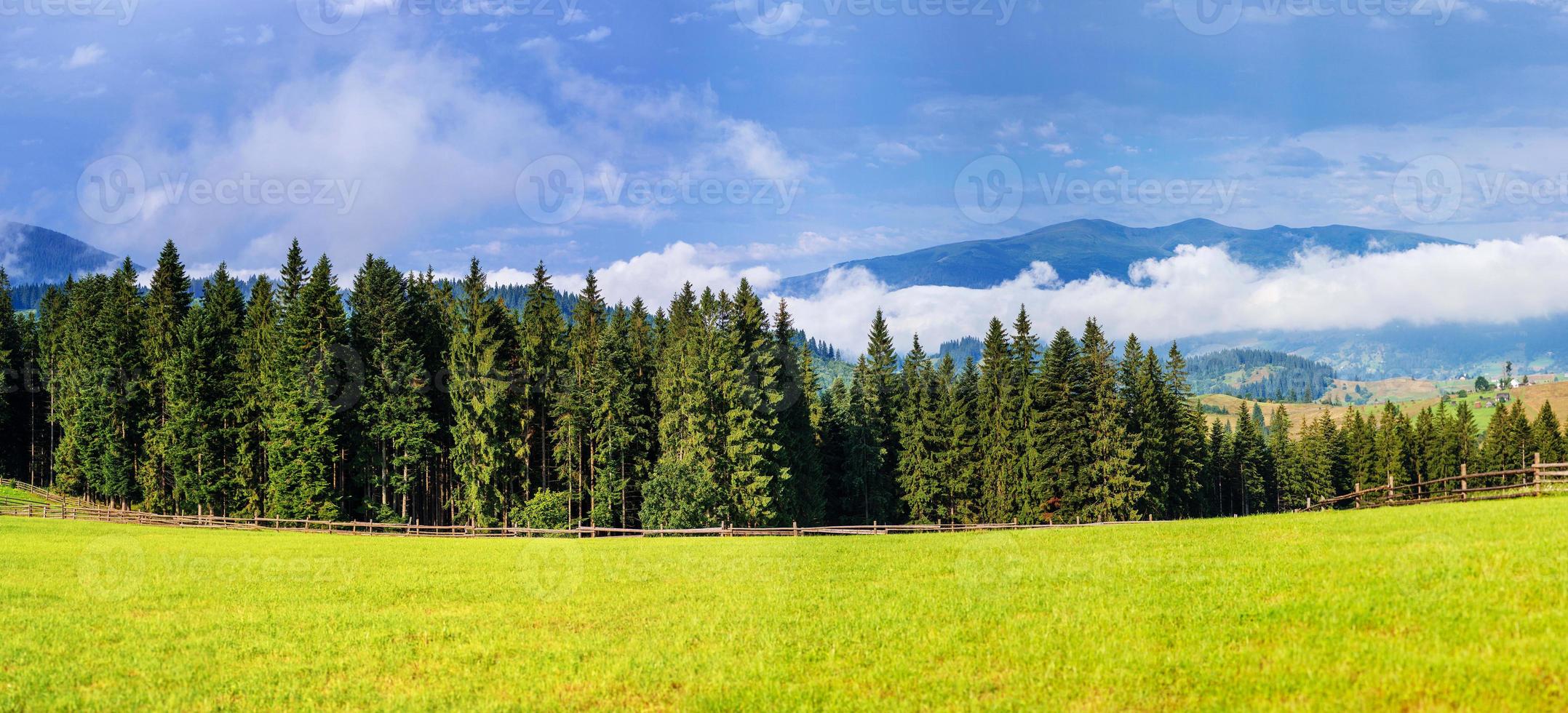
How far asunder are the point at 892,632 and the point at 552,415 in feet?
183

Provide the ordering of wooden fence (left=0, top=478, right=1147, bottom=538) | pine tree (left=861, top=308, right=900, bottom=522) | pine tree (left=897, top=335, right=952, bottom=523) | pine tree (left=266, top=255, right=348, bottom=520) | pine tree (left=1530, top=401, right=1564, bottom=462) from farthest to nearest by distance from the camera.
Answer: pine tree (left=1530, top=401, right=1564, bottom=462)
pine tree (left=861, top=308, right=900, bottom=522)
pine tree (left=897, top=335, right=952, bottom=523)
pine tree (left=266, top=255, right=348, bottom=520)
wooden fence (left=0, top=478, right=1147, bottom=538)

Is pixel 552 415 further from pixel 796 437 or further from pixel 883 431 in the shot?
pixel 883 431

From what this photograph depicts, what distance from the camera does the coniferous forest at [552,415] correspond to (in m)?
65.9

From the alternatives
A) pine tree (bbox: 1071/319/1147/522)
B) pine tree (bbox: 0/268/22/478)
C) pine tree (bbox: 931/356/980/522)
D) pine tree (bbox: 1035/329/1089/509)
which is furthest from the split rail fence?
pine tree (bbox: 0/268/22/478)

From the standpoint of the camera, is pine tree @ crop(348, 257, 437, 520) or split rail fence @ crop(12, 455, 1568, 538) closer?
split rail fence @ crop(12, 455, 1568, 538)

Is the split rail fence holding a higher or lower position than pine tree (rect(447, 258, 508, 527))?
lower

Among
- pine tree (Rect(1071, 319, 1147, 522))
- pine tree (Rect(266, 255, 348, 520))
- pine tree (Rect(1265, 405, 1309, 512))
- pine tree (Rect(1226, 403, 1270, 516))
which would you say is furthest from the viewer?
pine tree (Rect(1265, 405, 1309, 512))

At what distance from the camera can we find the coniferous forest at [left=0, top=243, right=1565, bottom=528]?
6588 centimetres

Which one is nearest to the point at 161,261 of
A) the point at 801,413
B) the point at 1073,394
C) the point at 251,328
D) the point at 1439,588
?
the point at 251,328

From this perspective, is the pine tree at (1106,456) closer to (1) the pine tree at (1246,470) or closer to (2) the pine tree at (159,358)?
(1) the pine tree at (1246,470)

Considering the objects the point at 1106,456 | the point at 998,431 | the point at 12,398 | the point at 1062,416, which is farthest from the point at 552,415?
the point at 12,398

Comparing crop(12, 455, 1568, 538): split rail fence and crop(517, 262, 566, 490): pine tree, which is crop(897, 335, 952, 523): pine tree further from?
crop(517, 262, 566, 490): pine tree

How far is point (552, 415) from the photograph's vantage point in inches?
2731

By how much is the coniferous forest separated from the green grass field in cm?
3686
